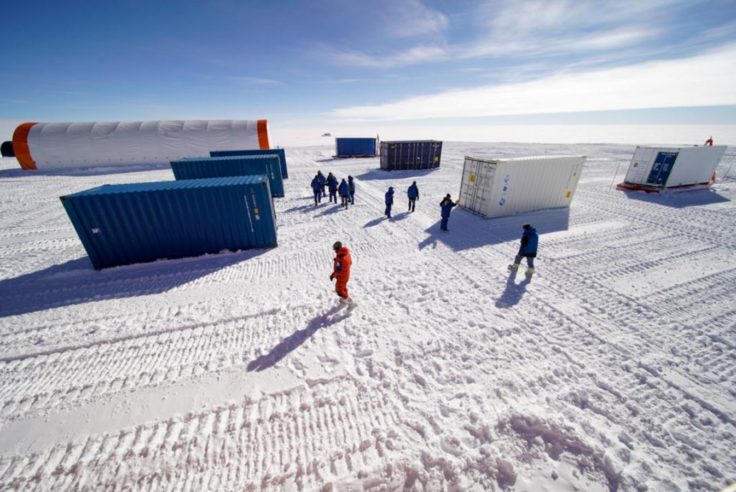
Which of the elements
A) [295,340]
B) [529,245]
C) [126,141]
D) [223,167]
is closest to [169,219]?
[295,340]

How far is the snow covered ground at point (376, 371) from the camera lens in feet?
12.0

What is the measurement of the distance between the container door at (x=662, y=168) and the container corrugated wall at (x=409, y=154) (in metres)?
15.4

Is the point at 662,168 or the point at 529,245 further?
the point at 662,168

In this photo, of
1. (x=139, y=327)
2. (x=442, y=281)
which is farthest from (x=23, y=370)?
(x=442, y=281)

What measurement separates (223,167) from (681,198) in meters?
25.9

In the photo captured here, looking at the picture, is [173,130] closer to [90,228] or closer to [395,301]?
[90,228]

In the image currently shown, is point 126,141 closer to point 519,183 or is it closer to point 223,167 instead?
point 223,167

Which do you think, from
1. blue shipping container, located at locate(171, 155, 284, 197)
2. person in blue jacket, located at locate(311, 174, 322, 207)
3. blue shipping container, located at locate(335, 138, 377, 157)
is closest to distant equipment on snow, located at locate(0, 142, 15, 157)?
blue shipping container, located at locate(335, 138, 377, 157)

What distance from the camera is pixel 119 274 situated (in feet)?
27.2

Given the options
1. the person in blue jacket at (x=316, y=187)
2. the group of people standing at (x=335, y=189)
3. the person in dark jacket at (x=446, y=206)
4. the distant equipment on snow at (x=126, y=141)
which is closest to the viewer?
the person in dark jacket at (x=446, y=206)

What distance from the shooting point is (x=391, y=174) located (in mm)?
24922

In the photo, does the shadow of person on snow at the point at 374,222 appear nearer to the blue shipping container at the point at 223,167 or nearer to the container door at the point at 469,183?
the container door at the point at 469,183

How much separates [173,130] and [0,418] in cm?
3561

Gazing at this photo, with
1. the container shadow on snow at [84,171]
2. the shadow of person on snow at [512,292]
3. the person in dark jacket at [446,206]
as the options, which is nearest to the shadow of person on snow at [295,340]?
the shadow of person on snow at [512,292]
